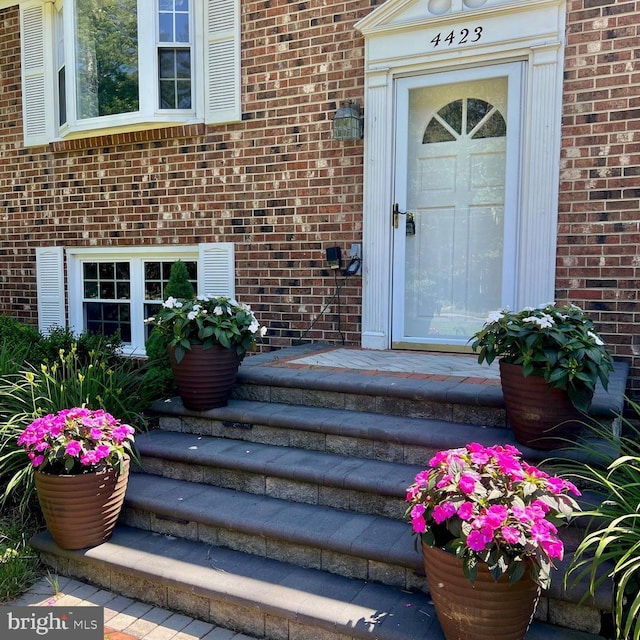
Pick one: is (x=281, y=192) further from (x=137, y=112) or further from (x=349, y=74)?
(x=137, y=112)

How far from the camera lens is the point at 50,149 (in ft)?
21.6

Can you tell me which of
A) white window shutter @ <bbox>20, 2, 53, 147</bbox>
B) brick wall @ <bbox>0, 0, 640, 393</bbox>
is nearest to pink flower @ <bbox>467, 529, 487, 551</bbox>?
brick wall @ <bbox>0, 0, 640, 393</bbox>

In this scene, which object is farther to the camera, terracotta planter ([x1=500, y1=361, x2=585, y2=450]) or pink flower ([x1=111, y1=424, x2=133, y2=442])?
pink flower ([x1=111, y1=424, x2=133, y2=442])

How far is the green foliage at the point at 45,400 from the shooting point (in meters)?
3.41

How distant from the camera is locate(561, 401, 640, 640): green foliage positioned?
1.98 metres

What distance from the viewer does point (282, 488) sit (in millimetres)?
3062

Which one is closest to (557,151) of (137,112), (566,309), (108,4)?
(566,309)

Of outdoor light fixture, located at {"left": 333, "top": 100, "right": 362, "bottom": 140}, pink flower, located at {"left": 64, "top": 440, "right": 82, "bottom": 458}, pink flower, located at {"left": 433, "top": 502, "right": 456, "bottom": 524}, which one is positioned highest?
outdoor light fixture, located at {"left": 333, "top": 100, "right": 362, "bottom": 140}

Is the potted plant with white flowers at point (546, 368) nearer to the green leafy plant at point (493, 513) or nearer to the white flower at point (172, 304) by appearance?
the green leafy plant at point (493, 513)

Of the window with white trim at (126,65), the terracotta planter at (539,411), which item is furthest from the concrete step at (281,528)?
the window with white trim at (126,65)

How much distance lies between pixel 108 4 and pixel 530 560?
637cm

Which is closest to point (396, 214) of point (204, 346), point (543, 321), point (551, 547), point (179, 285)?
point (179, 285)

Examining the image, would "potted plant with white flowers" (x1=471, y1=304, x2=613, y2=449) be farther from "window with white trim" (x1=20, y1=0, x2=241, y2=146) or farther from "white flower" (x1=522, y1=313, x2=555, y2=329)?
"window with white trim" (x1=20, y1=0, x2=241, y2=146)

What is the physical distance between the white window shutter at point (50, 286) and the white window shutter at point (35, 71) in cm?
125
